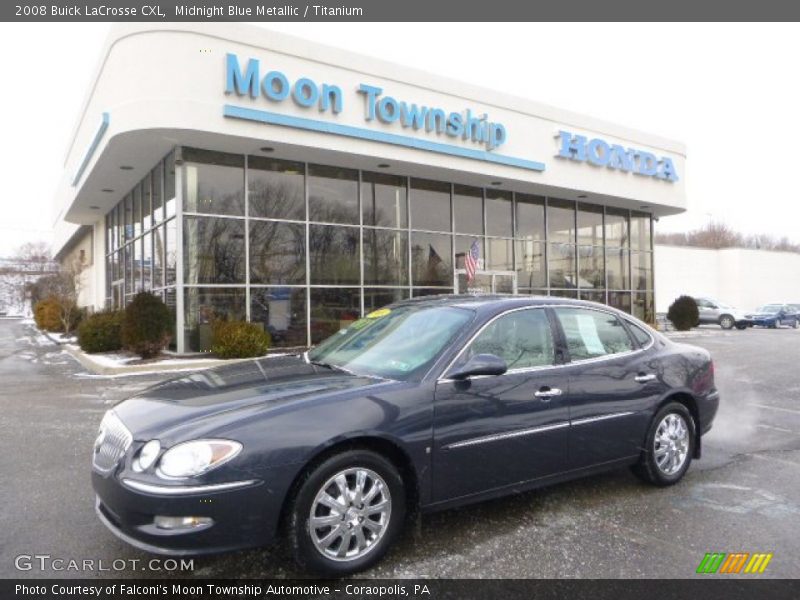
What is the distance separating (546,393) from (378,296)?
13014mm

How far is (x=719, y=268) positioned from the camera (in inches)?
1754

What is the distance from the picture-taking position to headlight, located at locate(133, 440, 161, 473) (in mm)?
2904

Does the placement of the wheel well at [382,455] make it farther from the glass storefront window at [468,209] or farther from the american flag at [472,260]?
the glass storefront window at [468,209]

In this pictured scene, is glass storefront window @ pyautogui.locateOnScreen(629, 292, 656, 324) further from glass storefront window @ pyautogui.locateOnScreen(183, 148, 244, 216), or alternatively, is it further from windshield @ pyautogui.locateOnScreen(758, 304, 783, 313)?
glass storefront window @ pyautogui.locateOnScreen(183, 148, 244, 216)

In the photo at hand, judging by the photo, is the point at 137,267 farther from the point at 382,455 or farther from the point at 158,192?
the point at 382,455

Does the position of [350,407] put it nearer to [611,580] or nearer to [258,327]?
[611,580]

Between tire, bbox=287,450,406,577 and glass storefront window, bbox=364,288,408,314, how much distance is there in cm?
1310

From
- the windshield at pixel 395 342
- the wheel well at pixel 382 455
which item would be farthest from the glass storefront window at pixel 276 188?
the wheel well at pixel 382 455

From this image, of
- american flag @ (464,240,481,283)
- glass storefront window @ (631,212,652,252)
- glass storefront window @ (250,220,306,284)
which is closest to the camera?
glass storefront window @ (250,220,306,284)

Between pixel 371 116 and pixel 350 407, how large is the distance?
1279cm

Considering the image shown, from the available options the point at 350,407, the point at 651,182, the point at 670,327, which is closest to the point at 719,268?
the point at 670,327

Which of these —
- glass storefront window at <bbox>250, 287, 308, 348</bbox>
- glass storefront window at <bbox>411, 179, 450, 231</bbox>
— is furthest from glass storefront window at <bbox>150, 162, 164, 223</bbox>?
glass storefront window at <bbox>411, 179, 450, 231</bbox>

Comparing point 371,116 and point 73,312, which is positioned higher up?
point 371,116

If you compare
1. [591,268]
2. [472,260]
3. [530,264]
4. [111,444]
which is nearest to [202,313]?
[472,260]
